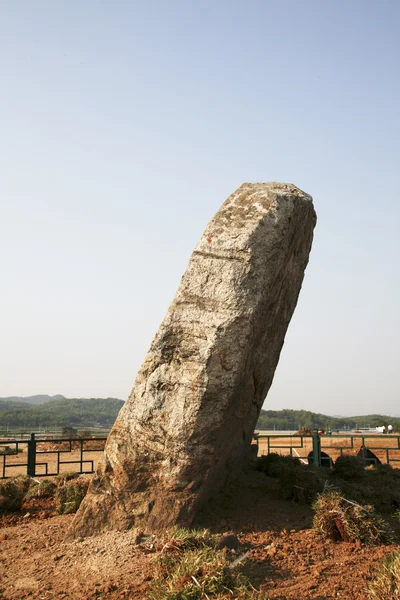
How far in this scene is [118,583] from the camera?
578 centimetres

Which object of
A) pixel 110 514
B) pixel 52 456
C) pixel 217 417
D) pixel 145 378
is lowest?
pixel 52 456

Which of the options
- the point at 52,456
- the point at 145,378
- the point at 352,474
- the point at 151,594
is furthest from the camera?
the point at 52,456

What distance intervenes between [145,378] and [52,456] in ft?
66.3

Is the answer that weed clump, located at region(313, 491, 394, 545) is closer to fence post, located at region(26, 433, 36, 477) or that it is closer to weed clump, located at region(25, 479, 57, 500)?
weed clump, located at region(25, 479, 57, 500)

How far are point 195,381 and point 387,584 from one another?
3.04m

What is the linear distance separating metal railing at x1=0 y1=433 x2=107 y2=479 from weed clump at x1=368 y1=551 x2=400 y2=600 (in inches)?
255

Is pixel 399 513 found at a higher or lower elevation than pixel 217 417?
lower

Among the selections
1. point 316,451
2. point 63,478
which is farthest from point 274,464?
point 63,478

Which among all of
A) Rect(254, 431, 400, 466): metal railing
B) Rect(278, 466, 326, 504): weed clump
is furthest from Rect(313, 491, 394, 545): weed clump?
Rect(254, 431, 400, 466): metal railing

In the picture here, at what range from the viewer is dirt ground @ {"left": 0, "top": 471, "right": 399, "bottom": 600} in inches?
226

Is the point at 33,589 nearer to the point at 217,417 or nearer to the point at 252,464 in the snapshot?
the point at 217,417

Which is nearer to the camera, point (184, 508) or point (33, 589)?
point (33, 589)

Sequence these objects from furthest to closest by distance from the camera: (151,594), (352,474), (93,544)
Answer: (352,474)
(93,544)
(151,594)

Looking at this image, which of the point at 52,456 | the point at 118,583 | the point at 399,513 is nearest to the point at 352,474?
the point at 399,513
